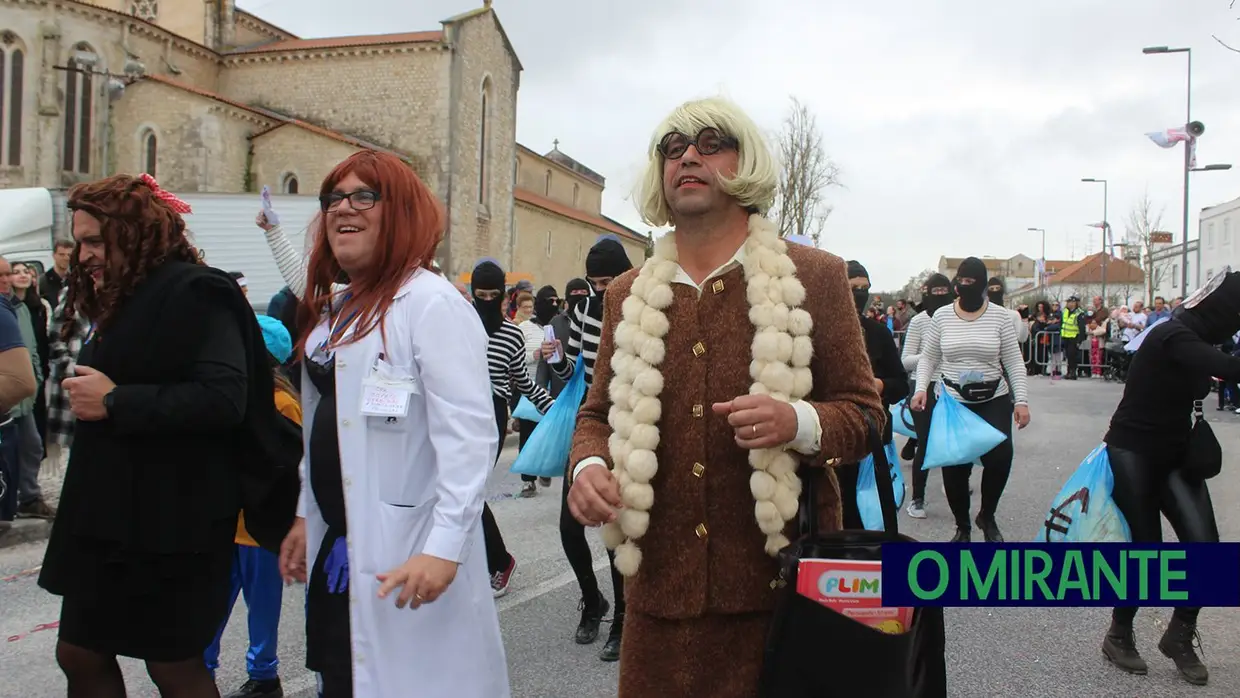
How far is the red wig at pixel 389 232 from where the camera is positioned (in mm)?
2369

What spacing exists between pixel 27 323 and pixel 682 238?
6622mm

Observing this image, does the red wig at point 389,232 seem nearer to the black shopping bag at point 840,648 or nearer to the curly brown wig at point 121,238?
the curly brown wig at point 121,238

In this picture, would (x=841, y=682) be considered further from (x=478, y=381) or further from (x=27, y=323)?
(x=27, y=323)

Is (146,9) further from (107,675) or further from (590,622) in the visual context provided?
(107,675)

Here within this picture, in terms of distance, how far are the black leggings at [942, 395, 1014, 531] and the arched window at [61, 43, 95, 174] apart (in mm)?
34036

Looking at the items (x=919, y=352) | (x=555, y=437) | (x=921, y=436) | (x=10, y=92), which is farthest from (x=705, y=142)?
(x=10, y=92)

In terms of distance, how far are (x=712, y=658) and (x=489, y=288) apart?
4.14 m

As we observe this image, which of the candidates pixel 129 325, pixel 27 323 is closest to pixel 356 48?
pixel 27 323

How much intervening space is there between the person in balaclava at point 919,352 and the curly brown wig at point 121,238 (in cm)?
584

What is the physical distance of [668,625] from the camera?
2.14m

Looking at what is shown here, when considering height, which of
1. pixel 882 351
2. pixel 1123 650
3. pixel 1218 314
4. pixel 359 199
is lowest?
pixel 1123 650

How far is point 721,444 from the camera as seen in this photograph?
2105 millimetres

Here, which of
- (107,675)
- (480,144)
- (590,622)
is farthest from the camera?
(480,144)

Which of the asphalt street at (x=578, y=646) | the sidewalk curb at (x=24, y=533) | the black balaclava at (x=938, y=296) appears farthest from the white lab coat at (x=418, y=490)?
the black balaclava at (x=938, y=296)
